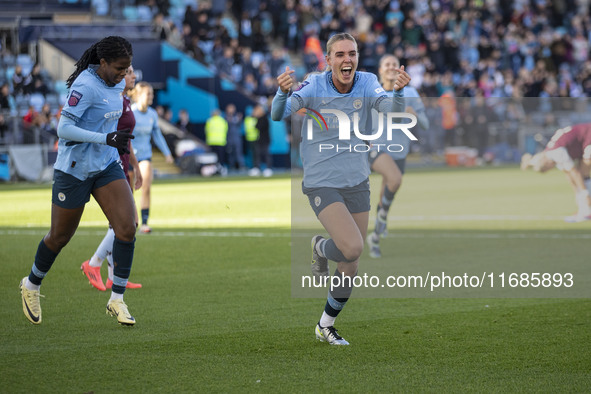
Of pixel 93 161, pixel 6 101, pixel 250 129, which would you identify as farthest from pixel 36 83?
pixel 93 161

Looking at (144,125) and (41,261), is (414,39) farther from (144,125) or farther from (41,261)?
(41,261)

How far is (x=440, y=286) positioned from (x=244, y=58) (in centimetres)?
2451

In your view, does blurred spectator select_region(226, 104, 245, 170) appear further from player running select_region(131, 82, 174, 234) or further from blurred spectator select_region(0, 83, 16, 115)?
player running select_region(131, 82, 174, 234)

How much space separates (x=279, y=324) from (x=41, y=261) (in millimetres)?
1944

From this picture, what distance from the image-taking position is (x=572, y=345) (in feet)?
21.5

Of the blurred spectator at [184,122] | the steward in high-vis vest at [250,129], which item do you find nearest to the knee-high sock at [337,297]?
the blurred spectator at [184,122]

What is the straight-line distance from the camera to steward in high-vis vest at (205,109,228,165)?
30453mm

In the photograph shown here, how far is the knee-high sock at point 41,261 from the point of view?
7.48 metres

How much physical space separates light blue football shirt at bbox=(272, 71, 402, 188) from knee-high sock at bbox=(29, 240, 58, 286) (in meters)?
2.15

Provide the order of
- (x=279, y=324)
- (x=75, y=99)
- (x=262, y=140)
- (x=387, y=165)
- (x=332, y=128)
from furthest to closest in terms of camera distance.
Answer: (x=262, y=140) → (x=387, y=165) → (x=279, y=324) → (x=75, y=99) → (x=332, y=128)

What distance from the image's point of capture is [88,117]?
721cm

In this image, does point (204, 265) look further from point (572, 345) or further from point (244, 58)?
point (244, 58)

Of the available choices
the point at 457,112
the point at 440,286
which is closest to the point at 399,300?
the point at 440,286

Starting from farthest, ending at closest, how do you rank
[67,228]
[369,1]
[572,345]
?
[369,1]
[67,228]
[572,345]
